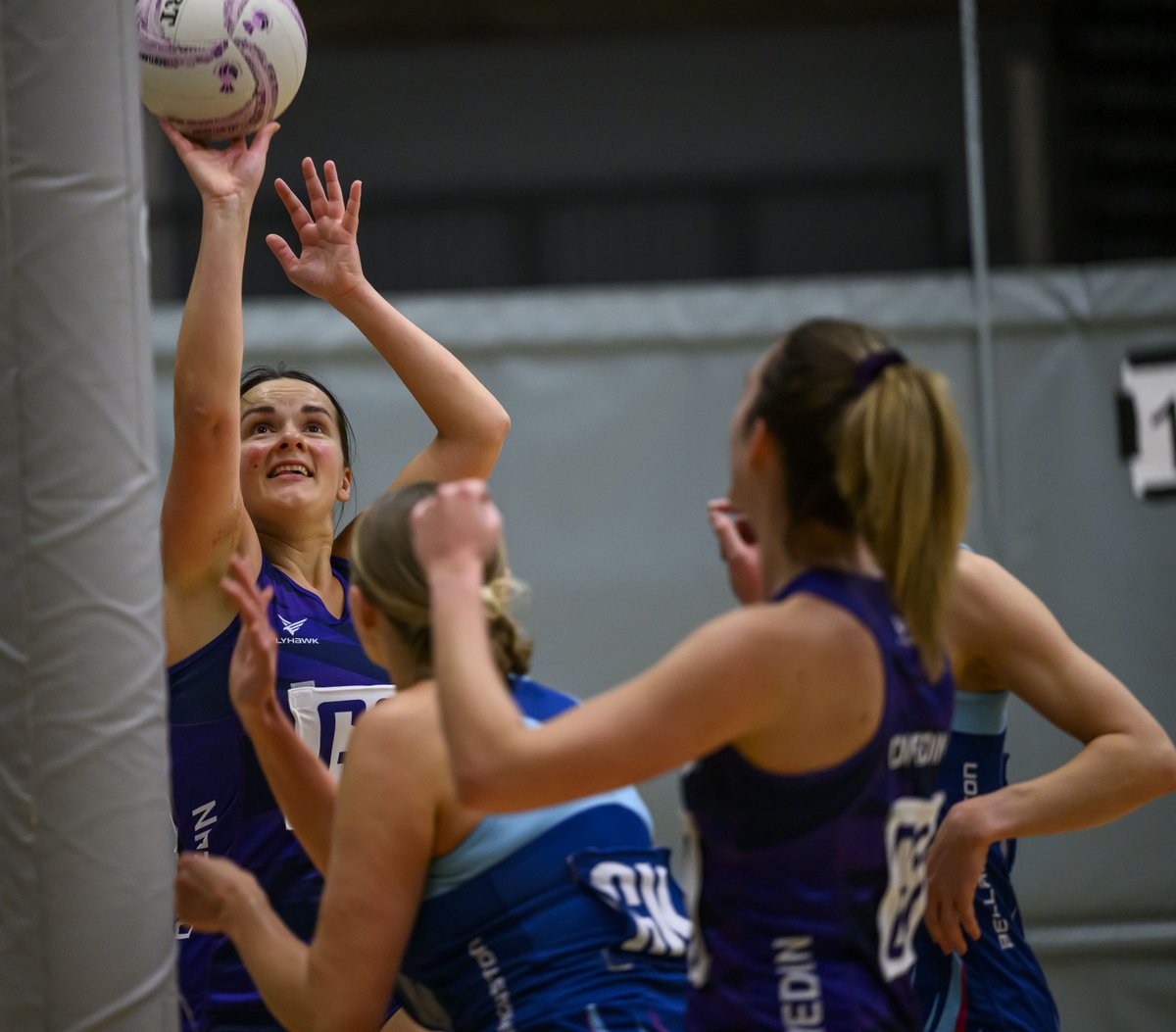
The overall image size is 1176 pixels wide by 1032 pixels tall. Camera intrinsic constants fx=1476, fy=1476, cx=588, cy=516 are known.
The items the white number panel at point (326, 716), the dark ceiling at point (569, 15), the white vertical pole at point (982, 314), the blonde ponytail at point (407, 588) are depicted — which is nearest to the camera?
the blonde ponytail at point (407, 588)

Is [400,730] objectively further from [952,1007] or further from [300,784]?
[952,1007]

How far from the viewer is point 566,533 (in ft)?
17.7

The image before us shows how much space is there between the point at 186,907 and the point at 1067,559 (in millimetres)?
4083

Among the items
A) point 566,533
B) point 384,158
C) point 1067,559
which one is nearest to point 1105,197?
point 1067,559

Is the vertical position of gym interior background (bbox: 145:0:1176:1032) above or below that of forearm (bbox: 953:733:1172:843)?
above

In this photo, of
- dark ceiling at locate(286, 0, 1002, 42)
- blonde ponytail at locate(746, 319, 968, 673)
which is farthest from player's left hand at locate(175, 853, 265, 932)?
dark ceiling at locate(286, 0, 1002, 42)

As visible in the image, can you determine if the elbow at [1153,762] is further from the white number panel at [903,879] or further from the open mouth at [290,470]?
the open mouth at [290,470]

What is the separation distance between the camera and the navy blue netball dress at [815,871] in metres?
1.62

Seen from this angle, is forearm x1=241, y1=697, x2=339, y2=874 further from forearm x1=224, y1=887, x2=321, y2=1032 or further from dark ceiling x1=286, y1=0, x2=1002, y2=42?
dark ceiling x1=286, y1=0, x2=1002, y2=42

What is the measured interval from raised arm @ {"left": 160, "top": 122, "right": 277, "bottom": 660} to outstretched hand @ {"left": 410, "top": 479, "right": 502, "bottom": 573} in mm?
936

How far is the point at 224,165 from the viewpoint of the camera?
8.71ft

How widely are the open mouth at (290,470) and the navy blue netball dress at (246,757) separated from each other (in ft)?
0.78

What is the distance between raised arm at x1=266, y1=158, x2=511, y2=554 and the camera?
9.43ft

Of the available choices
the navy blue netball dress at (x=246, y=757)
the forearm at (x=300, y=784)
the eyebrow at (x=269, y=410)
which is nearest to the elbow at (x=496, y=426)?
the eyebrow at (x=269, y=410)
